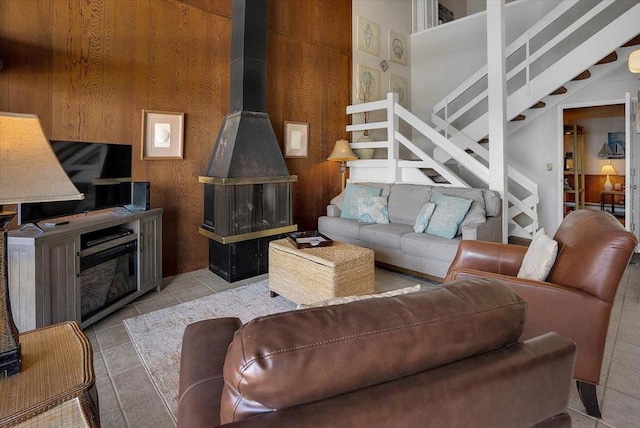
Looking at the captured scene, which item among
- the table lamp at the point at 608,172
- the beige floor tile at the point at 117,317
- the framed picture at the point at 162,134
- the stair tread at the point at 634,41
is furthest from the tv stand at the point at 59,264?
the table lamp at the point at 608,172

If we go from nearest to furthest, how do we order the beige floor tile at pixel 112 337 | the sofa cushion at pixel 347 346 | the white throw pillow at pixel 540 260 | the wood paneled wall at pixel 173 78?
1. the sofa cushion at pixel 347 346
2. the white throw pillow at pixel 540 260
3. the beige floor tile at pixel 112 337
4. the wood paneled wall at pixel 173 78

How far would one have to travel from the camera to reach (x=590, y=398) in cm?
169

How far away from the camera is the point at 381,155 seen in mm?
5879

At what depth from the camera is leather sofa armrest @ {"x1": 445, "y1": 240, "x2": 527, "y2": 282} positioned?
7.25ft

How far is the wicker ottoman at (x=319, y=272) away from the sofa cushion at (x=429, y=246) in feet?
2.94

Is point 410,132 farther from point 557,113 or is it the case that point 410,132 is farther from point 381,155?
point 557,113

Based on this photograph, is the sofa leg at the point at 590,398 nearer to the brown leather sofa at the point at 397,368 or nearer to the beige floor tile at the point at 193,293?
the brown leather sofa at the point at 397,368

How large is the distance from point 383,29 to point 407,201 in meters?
3.45

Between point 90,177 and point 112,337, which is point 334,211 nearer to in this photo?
point 90,177

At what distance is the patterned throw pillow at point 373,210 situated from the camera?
436cm

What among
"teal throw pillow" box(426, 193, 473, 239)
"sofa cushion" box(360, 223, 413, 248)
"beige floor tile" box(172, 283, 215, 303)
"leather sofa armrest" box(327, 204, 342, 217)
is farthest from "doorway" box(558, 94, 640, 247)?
"beige floor tile" box(172, 283, 215, 303)

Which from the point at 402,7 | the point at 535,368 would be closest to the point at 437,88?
the point at 402,7

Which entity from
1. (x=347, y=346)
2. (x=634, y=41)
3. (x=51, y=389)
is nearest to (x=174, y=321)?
(x=51, y=389)

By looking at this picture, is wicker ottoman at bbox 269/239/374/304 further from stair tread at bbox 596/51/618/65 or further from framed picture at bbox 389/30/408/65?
framed picture at bbox 389/30/408/65
